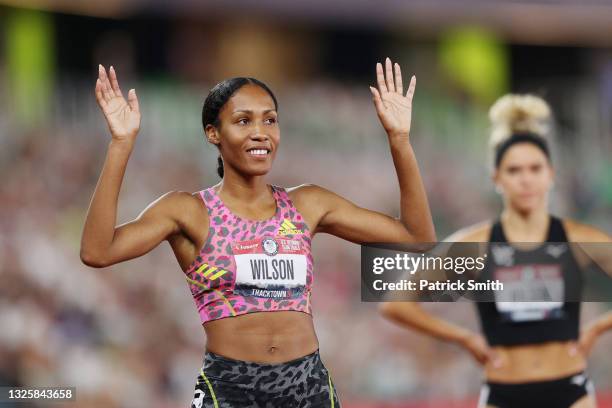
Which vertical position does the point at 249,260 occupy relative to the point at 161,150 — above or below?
below

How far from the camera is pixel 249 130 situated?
12.1 feet

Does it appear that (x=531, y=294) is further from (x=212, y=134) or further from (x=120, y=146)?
(x=120, y=146)

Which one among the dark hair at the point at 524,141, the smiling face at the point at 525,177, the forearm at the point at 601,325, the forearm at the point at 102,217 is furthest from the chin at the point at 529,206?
the forearm at the point at 102,217

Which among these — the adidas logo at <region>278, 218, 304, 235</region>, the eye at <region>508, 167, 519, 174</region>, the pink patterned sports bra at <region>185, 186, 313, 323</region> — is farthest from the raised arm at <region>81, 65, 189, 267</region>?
the eye at <region>508, 167, 519, 174</region>

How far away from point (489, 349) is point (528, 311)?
344 millimetres

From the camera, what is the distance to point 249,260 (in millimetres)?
3588

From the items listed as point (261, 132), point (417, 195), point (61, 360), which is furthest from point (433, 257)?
point (61, 360)

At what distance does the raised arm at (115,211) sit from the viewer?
11.1 feet

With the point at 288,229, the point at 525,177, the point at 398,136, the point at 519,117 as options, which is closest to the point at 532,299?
the point at 525,177

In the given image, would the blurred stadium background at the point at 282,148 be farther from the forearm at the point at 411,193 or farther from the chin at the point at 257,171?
the forearm at the point at 411,193

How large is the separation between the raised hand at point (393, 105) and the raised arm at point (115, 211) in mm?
824

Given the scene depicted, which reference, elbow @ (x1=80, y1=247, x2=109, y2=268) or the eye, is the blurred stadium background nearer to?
the eye

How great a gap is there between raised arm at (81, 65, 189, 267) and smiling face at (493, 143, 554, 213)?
9.10ft

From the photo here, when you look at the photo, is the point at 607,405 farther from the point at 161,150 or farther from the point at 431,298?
the point at 161,150
